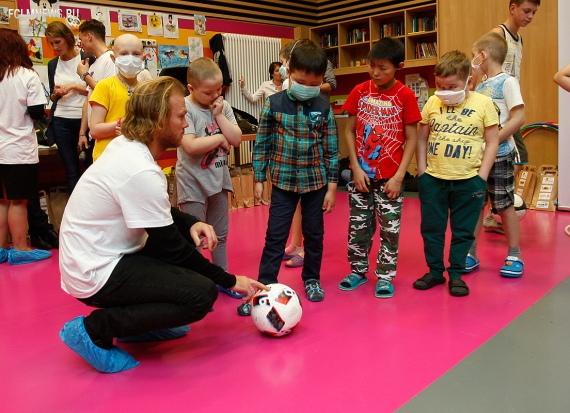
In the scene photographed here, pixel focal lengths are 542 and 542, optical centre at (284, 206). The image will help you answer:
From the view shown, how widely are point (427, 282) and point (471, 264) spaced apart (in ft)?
1.60

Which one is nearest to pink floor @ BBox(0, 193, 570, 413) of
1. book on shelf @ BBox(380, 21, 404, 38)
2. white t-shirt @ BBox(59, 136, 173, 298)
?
white t-shirt @ BBox(59, 136, 173, 298)

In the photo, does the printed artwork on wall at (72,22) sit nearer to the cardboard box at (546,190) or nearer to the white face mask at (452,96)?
the white face mask at (452,96)

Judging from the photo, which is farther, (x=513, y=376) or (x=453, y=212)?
(x=453, y=212)

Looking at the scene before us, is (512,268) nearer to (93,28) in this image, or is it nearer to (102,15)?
(93,28)

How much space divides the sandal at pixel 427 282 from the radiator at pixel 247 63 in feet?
15.4

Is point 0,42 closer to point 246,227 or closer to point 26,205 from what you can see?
point 26,205

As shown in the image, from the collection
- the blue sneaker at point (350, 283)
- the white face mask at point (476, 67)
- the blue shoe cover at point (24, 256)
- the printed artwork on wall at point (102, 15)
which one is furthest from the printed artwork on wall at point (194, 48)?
the blue sneaker at point (350, 283)

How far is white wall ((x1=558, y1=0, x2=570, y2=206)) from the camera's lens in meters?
4.96

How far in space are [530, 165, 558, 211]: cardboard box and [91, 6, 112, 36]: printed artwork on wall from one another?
16.8 feet

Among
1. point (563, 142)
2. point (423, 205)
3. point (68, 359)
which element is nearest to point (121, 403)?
point (68, 359)

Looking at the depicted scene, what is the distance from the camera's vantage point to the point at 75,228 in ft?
7.17

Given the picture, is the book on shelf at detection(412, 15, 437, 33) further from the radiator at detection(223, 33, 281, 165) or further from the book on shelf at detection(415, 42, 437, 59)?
the radiator at detection(223, 33, 281, 165)

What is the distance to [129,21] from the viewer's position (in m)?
6.67

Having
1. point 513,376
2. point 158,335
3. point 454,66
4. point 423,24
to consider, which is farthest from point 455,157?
point 423,24
